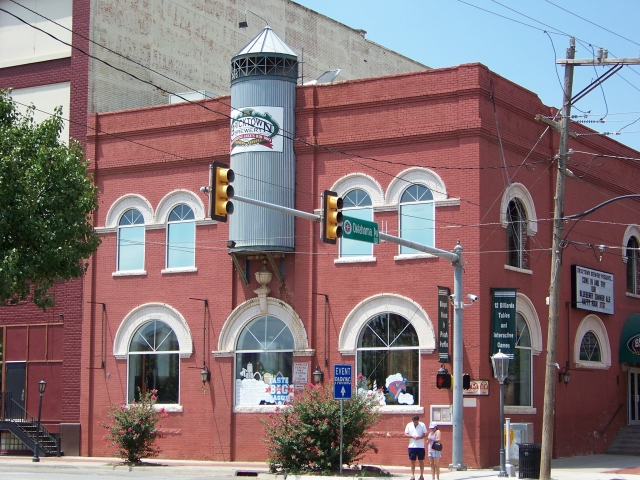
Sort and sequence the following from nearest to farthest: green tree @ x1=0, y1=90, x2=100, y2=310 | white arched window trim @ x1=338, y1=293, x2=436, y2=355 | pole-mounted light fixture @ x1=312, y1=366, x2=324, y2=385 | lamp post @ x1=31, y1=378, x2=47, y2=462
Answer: green tree @ x1=0, y1=90, x2=100, y2=310
white arched window trim @ x1=338, y1=293, x2=436, y2=355
pole-mounted light fixture @ x1=312, y1=366, x2=324, y2=385
lamp post @ x1=31, y1=378, x2=47, y2=462

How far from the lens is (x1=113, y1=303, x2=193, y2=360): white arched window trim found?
32688 mm

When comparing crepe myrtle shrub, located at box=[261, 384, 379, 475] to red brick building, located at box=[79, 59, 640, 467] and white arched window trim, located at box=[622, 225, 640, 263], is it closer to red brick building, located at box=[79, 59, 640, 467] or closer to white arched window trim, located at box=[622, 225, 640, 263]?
red brick building, located at box=[79, 59, 640, 467]

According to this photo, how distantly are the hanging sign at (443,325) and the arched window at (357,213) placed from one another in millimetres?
2870

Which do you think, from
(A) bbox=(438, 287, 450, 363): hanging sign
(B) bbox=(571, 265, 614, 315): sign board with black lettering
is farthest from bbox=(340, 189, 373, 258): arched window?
(B) bbox=(571, 265, 614, 315): sign board with black lettering

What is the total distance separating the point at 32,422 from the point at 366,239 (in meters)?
16.5

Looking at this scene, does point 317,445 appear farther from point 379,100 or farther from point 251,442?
point 379,100

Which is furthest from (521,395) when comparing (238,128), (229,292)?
(238,128)

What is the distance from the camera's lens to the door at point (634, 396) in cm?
3647

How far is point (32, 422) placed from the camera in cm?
3481

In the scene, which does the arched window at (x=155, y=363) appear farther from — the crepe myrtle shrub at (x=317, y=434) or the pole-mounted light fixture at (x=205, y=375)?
the crepe myrtle shrub at (x=317, y=434)

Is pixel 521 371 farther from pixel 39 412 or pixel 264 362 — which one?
pixel 39 412

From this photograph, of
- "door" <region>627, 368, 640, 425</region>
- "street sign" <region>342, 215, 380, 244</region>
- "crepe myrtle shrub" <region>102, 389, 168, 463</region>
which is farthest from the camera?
"door" <region>627, 368, 640, 425</region>

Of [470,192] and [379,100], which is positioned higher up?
[379,100]

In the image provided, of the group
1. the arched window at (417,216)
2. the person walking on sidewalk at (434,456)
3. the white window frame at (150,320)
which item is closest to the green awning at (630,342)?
the arched window at (417,216)
